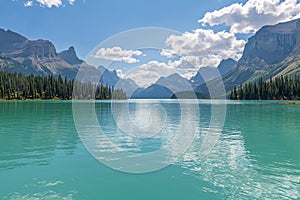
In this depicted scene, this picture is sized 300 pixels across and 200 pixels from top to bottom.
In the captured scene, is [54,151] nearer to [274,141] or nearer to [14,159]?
[14,159]

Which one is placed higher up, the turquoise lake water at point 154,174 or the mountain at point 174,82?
the mountain at point 174,82

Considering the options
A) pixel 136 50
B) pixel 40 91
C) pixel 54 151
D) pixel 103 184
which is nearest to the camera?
pixel 103 184

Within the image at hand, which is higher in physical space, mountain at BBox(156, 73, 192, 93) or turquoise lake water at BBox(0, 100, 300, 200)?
mountain at BBox(156, 73, 192, 93)

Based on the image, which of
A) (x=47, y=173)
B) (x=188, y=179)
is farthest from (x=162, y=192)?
(x=47, y=173)

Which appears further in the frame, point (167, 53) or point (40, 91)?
point (40, 91)

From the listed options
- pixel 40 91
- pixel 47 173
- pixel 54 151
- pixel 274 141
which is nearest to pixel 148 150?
pixel 54 151

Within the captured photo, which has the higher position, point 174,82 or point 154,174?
point 174,82

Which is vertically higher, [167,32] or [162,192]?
[167,32]

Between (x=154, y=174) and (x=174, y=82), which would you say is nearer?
(x=154, y=174)

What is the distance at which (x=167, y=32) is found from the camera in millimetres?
15312

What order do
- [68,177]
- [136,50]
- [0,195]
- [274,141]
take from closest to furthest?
[0,195], [68,177], [136,50], [274,141]

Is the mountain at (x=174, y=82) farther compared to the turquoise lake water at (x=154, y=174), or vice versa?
the mountain at (x=174, y=82)

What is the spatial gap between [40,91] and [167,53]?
191886mm

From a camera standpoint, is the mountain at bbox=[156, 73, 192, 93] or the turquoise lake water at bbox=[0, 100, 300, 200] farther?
the mountain at bbox=[156, 73, 192, 93]
